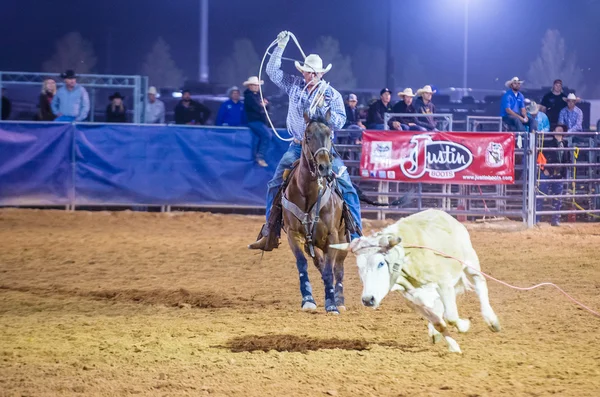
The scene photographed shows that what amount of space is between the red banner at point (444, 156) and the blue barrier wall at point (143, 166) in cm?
203

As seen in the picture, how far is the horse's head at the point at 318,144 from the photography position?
23.8 ft

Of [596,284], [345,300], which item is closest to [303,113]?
[345,300]

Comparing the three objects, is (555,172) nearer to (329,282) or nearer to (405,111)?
(405,111)

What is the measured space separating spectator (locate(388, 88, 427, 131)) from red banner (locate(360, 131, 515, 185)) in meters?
0.73

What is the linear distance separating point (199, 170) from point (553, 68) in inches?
2390

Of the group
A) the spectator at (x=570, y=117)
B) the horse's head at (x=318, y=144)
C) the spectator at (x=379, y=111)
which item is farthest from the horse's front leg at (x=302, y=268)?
the spectator at (x=570, y=117)

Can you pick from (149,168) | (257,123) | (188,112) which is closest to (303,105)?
A: (257,123)

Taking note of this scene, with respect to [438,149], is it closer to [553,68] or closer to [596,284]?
[596,284]

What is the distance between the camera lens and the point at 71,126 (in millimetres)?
15883

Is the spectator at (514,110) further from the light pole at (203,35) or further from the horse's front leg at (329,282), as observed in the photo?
the light pole at (203,35)

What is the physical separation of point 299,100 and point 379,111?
27.2 ft

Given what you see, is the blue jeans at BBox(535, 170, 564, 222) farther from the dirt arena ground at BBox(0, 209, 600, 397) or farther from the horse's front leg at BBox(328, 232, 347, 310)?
the horse's front leg at BBox(328, 232, 347, 310)

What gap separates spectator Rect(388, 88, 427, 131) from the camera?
15.6 metres

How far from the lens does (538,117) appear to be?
16.0 meters
